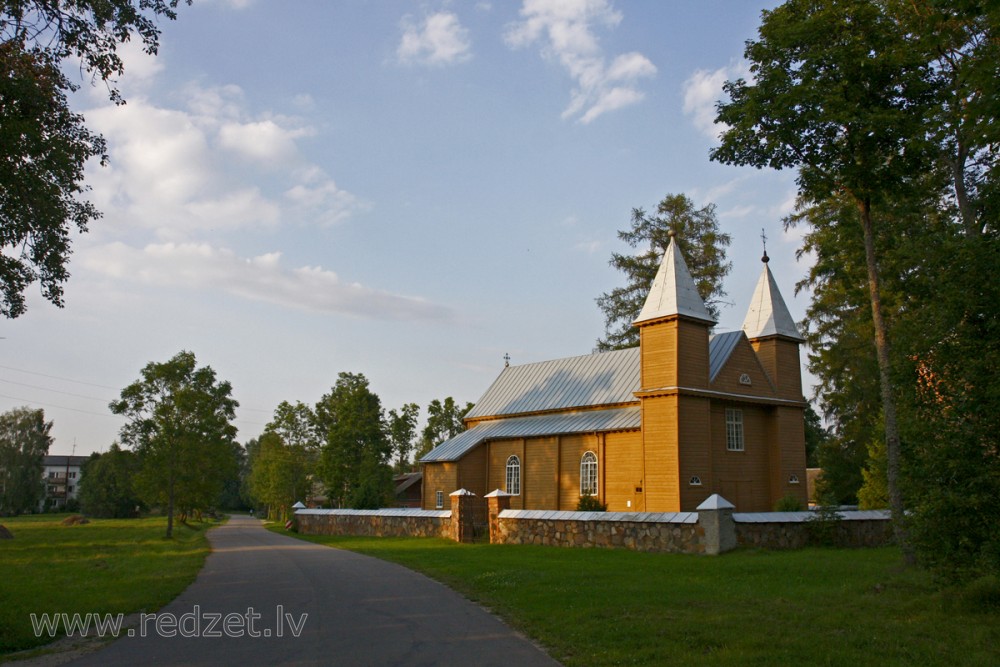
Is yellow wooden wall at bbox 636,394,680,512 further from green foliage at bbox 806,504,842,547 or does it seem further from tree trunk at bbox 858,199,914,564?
tree trunk at bbox 858,199,914,564

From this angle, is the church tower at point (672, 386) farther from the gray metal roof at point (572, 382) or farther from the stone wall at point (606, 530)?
the stone wall at point (606, 530)

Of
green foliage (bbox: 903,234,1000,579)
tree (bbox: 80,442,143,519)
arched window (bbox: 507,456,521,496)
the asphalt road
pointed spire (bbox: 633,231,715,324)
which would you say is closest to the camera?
the asphalt road

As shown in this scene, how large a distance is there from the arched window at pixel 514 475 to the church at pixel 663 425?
0.08 metres

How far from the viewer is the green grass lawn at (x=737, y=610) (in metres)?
7.65

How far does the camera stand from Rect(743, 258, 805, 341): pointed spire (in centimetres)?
2948

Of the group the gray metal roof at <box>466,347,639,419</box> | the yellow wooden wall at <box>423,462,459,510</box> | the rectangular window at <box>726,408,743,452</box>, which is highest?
the gray metal roof at <box>466,347,639,419</box>

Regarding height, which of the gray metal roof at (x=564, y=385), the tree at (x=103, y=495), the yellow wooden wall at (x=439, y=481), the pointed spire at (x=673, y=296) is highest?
the pointed spire at (x=673, y=296)

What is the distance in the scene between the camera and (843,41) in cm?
1456

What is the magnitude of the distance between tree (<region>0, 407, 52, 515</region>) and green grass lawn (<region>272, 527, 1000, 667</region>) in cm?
6828

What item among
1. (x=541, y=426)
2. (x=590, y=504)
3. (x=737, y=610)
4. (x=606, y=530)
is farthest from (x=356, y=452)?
(x=737, y=610)

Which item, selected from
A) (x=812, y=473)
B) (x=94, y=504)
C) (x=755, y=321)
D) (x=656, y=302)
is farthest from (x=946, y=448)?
(x=94, y=504)

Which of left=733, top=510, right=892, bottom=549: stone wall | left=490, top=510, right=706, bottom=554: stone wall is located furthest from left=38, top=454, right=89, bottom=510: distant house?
left=733, top=510, right=892, bottom=549: stone wall

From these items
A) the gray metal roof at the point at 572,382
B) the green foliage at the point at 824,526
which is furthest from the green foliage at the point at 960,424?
the gray metal roof at the point at 572,382

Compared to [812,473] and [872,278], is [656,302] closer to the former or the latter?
[872,278]
